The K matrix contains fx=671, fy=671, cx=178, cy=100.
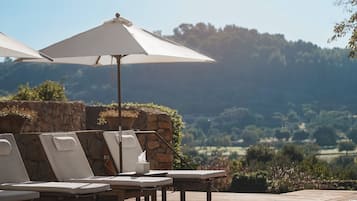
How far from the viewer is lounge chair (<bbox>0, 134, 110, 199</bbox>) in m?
5.80

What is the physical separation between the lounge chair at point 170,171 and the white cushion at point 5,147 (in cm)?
153

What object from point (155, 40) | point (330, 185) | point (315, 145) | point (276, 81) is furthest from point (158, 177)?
point (276, 81)

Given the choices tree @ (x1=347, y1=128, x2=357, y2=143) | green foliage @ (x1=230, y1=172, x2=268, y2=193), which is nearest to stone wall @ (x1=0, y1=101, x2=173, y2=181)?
green foliage @ (x1=230, y1=172, x2=268, y2=193)

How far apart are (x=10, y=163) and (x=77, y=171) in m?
0.90

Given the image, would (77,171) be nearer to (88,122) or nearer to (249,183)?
(249,183)

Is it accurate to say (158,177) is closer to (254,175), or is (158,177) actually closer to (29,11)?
(254,175)

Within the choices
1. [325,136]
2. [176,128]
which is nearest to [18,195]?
[176,128]

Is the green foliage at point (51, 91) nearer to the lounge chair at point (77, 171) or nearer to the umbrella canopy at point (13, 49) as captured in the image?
→ the lounge chair at point (77, 171)

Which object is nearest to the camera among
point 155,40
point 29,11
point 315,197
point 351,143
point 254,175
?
point 155,40

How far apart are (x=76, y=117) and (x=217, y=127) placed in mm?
29454

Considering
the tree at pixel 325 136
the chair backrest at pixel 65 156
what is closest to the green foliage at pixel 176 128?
the chair backrest at pixel 65 156

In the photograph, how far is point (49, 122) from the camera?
1190 centimetres

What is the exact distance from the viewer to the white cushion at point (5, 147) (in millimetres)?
6199

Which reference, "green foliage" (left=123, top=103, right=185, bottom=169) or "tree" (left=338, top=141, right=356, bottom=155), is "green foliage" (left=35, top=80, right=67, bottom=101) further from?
"tree" (left=338, top=141, right=356, bottom=155)
